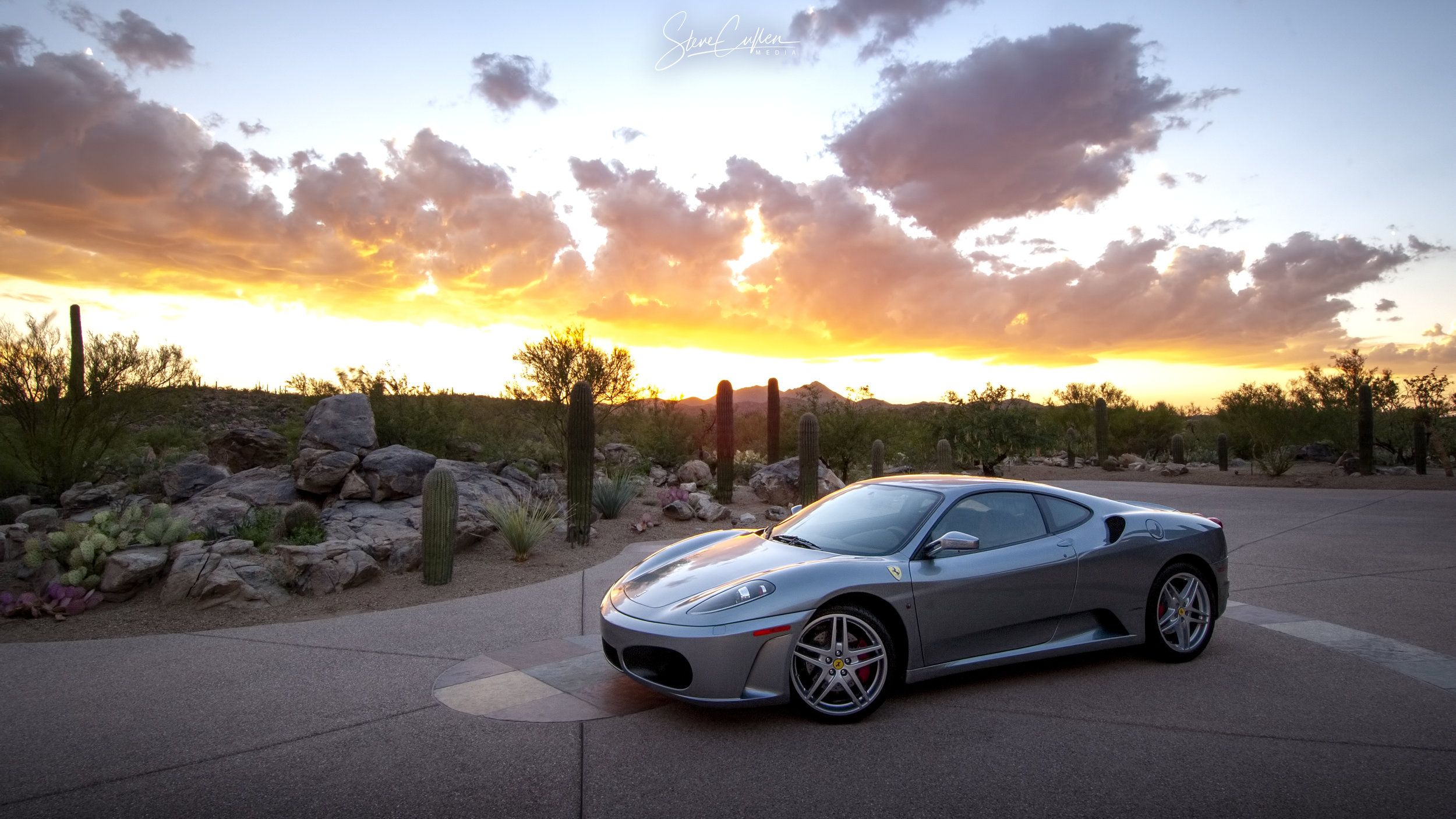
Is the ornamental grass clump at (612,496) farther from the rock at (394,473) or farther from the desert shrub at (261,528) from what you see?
the desert shrub at (261,528)

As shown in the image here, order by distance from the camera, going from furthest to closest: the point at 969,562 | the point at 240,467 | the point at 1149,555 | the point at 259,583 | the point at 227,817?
the point at 240,467
the point at 259,583
the point at 1149,555
the point at 969,562
the point at 227,817

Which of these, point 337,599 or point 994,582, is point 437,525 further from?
point 994,582

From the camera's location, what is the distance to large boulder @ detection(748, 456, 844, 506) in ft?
53.9

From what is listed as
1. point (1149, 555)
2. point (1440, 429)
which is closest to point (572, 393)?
point (1149, 555)

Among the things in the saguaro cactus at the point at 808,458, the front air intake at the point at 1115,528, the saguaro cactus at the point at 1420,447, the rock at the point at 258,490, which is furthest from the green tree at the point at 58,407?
the saguaro cactus at the point at 1420,447

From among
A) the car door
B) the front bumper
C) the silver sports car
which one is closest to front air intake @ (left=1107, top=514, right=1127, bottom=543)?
the silver sports car

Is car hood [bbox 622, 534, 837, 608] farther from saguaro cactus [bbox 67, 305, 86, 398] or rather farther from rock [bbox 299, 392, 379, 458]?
saguaro cactus [bbox 67, 305, 86, 398]

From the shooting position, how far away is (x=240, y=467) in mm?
15289

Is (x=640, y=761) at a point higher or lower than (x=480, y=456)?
lower

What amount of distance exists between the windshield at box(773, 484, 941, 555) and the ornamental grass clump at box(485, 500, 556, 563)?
5191mm

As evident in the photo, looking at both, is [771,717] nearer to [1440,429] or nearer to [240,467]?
[240,467]

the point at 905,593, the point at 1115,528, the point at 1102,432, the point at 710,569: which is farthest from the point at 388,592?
the point at 1102,432

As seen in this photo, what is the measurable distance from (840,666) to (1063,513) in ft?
6.89

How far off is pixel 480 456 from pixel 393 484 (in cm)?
553
